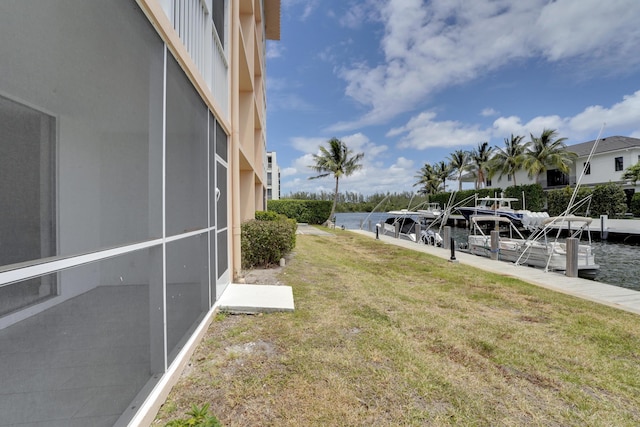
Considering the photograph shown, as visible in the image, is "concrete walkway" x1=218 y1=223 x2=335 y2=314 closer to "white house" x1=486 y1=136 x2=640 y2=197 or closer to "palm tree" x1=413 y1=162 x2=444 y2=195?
"white house" x1=486 y1=136 x2=640 y2=197

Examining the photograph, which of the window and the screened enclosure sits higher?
the window

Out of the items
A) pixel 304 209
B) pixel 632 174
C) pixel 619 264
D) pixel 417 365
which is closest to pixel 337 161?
pixel 304 209

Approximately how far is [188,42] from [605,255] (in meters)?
20.5

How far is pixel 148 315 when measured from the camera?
2281 mm

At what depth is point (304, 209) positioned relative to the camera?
30.8 meters

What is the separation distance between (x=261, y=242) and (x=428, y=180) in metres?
52.0

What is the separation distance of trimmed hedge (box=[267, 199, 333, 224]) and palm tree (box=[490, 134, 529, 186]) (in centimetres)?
2530

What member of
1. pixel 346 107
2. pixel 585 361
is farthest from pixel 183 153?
pixel 346 107

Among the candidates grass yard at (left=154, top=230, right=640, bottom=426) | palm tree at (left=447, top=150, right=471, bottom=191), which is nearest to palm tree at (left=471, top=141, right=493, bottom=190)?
palm tree at (left=447, top=150, right=471, bottom=191)

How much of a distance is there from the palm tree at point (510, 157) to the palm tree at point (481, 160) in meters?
1.55

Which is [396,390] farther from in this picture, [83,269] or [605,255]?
[605,255]

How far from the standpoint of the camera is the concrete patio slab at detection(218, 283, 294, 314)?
189 inches

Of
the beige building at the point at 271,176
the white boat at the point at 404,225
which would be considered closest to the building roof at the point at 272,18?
the white boat at the point at 404,225

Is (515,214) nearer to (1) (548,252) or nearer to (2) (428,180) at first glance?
(1) (548,252)
